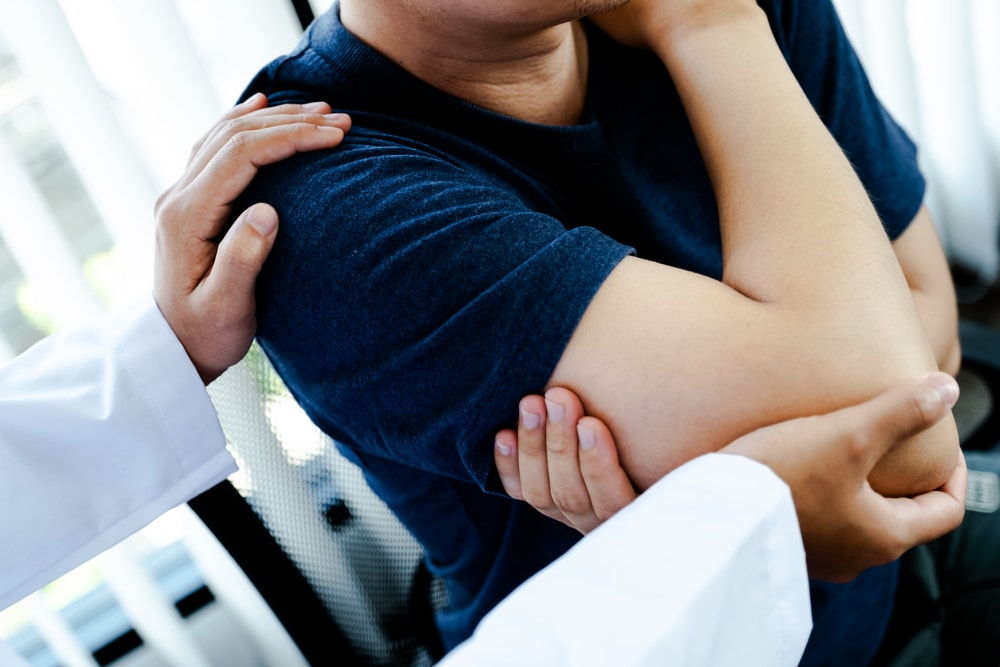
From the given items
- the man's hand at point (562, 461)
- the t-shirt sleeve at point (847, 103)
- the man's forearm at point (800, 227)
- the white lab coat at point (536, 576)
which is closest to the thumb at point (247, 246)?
the white lab coat at point (536, 576)

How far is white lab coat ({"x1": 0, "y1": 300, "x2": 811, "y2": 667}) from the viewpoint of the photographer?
52 cm

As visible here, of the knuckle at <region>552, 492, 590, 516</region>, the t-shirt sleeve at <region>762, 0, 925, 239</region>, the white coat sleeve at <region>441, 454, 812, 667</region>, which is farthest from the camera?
the t-shirt sleeve at <region>762, 0, 925, 239</region>

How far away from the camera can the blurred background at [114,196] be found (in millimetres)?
1062

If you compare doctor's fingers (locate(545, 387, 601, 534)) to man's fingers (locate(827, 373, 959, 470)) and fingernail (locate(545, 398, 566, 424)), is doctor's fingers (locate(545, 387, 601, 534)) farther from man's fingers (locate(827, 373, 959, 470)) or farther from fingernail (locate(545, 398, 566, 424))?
man's fingers (locate(827, 373, 959, 470))

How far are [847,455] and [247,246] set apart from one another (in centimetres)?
47

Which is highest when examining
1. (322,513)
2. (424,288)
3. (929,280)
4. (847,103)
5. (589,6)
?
(589,6)

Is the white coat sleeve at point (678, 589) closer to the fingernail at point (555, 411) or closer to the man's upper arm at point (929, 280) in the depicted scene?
the fingernail at point (555, 411)

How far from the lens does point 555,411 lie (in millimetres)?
655

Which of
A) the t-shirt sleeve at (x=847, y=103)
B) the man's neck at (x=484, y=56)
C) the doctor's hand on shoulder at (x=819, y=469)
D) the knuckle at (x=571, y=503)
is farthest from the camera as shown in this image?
the t-shirt sleeve at (x=847, y=103)

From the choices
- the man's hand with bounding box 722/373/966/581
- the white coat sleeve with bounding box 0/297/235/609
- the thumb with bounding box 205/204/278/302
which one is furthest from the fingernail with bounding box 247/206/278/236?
the man's hand with bounding box 722/373/966/581

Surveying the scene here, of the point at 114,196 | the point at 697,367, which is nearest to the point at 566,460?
the point at 697,367

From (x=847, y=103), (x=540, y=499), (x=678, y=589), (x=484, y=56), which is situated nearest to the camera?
(x=678, y=589)

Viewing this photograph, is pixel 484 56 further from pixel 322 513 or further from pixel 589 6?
pixel 322 513

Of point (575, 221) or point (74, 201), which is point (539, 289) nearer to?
point (575, 221)
